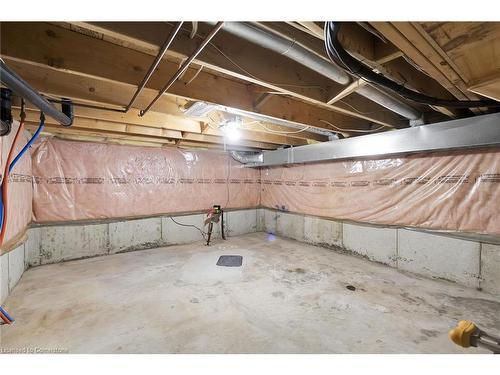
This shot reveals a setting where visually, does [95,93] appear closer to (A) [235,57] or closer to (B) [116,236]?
(A) [235,57]

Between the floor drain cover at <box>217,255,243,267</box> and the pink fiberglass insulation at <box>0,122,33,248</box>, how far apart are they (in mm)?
2459

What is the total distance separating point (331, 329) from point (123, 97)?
2753 mm

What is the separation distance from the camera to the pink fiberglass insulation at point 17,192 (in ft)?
8.04

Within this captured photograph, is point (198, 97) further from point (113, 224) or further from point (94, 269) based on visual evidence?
point (113, 224)

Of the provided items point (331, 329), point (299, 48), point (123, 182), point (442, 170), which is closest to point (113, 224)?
point (123, 182)

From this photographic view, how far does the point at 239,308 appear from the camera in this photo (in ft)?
7.18

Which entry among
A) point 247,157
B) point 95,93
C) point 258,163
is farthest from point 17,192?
point 258,163

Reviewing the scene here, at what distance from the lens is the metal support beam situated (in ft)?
7.34

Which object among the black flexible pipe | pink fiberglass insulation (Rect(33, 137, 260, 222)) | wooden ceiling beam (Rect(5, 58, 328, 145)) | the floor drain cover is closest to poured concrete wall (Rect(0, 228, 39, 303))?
pink fiberglass insulation (Rect(33, 137, 260, 222))

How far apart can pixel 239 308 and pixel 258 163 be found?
335 centimetres

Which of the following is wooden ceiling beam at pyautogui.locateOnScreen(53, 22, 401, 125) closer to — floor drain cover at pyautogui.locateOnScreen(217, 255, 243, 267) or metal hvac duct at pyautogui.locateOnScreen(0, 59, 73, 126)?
metal hvac duct at pyautogui.locateOnScreen(0, 59, 73, 126)

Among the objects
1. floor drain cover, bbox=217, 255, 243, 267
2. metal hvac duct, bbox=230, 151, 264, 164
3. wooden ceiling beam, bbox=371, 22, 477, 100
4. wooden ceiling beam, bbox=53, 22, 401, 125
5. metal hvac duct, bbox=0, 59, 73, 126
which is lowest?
floor drain cover, bbox=217, 255, 243, 267

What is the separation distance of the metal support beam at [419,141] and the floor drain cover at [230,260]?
2.09m

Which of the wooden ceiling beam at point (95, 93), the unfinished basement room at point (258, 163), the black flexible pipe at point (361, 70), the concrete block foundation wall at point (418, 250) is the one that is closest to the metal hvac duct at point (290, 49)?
the unfinished basement room at point (258, 163)
